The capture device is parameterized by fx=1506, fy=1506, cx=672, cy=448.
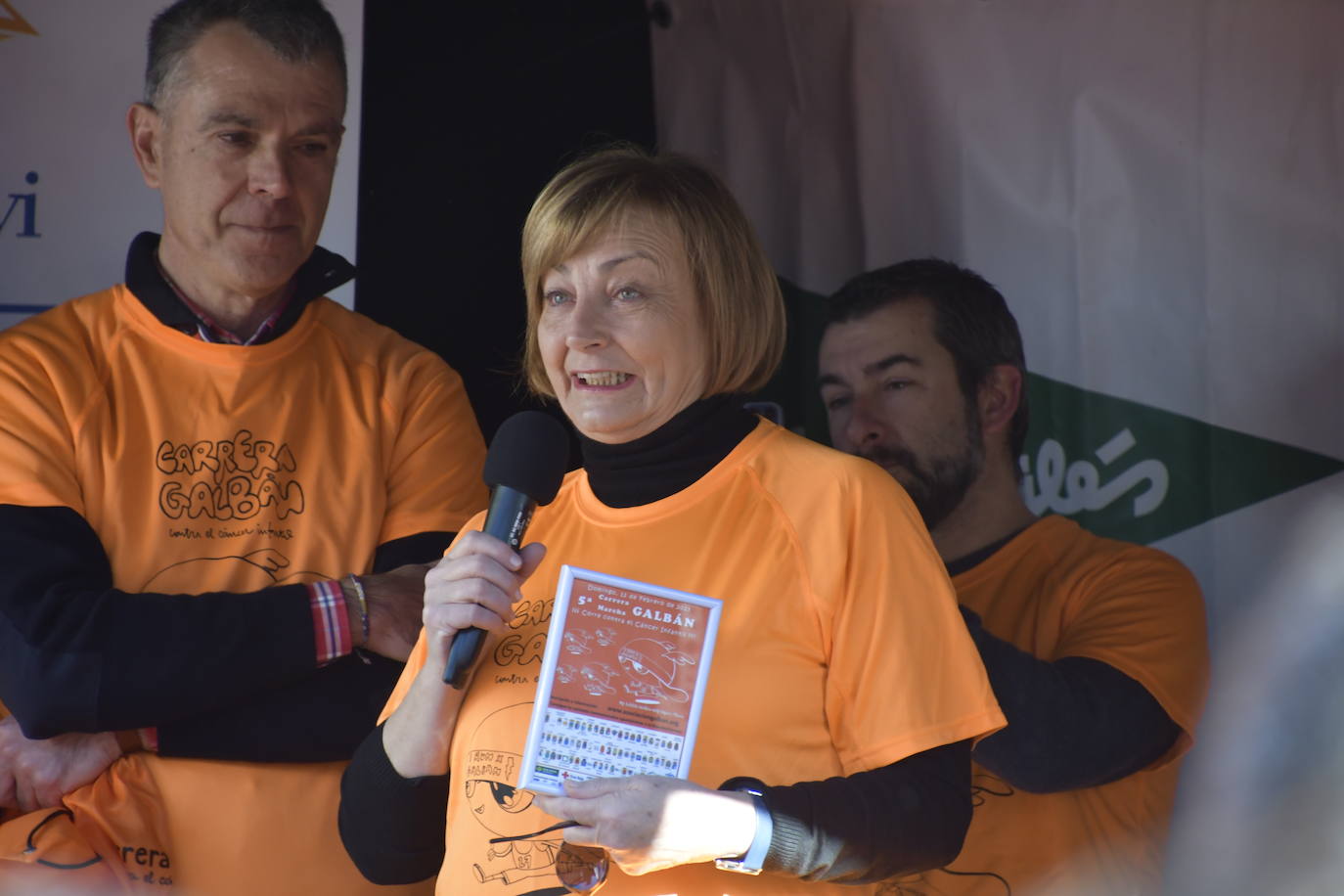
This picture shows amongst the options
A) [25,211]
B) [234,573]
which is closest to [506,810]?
[234,573]

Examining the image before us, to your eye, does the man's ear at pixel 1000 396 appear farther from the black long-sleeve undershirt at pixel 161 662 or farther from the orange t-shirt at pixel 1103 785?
the black long-sleeve undershirt at pixel 161 662

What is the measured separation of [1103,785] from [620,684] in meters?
1.29

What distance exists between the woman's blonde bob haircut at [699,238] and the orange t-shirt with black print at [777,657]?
19 centimetres

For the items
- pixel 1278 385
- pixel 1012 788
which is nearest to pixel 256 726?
pixel 1012 788

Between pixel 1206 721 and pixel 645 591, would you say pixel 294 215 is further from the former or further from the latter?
pixel 1206 721

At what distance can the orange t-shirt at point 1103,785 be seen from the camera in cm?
257

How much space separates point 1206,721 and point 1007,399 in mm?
849

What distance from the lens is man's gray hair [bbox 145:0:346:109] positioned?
2844mm

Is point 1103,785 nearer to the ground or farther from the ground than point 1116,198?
nearer to the ground

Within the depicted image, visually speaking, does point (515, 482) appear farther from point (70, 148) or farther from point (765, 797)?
point (70, 148)

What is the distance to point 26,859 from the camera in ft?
7.52

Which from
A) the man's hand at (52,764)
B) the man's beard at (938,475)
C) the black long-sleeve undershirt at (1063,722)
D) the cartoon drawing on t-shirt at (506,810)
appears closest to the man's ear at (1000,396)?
the man's beard at (938,475)

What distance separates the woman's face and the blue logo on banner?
1651 millimetres

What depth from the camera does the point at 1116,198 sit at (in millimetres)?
3258
